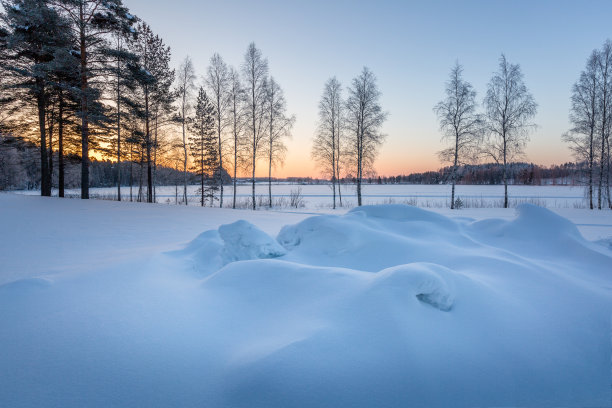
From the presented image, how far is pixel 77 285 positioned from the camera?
2.44 metres

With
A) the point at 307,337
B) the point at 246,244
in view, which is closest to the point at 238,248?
the point at 246,244

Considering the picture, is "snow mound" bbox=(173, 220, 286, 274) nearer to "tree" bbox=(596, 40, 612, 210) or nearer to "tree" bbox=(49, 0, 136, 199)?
"tree" bbox=(49, 0, 136, 199)

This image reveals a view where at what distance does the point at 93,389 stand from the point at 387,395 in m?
1.56

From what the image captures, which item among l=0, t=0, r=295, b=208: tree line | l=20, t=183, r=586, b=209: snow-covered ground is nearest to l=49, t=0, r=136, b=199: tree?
l=0, t=0, r=295, b=208: tree line

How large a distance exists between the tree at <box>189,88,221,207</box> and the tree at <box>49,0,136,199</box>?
24.7 ft

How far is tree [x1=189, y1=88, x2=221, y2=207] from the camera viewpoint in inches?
808

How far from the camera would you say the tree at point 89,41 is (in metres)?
11.5

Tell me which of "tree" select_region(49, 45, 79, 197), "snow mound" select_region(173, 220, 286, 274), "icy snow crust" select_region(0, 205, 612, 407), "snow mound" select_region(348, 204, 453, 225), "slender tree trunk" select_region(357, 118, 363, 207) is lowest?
"icy snow crust" select_region(0, 205, 612, 407)

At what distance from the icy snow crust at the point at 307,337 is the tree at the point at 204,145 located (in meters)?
19.6

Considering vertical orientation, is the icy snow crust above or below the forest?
below

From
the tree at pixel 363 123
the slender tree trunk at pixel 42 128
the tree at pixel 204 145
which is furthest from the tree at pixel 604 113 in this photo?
the slender tree trunk at pixel 42 128

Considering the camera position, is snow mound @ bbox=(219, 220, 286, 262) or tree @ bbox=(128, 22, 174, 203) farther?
tree @ bbox=(128, 22, 174, 203)

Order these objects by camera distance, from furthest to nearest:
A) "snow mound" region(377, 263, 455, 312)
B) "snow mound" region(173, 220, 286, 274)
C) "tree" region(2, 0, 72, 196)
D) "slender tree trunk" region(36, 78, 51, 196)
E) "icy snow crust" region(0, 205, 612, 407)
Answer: "slender tree trunk" region(36, 78, 51, 196) < "tree" region(2, 0, 72, 196) < "snow mound" region(173, 220, 286, 274) < "snow mound" region(377, 263, 455, 312) < "icy snow crust" region(0, 205, 612, 407)

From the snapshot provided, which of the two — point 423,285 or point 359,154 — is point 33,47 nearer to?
point 359,154
